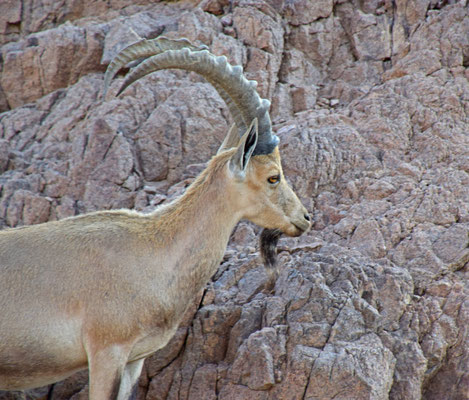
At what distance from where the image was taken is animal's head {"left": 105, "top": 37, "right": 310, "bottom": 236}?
6367 millimetres

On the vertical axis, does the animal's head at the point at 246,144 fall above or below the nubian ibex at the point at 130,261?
above

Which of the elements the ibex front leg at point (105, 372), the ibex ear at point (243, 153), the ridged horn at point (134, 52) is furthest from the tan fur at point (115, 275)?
the ridged horn at point (134, 52)

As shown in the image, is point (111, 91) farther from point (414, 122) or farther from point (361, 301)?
point (361, 301)

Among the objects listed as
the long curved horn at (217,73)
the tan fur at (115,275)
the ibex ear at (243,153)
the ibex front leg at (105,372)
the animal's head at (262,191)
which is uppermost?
the long curved horn at (217,73)

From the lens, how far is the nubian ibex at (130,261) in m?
5.85

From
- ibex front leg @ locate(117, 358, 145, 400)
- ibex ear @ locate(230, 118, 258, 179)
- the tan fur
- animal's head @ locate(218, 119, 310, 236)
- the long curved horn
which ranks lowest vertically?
ibex front leg @ locate(117, 358, 145, 400)

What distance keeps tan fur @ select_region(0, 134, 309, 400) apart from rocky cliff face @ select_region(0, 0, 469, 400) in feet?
3.31

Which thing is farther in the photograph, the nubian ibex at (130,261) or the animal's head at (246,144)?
the animal's head at (246,144)

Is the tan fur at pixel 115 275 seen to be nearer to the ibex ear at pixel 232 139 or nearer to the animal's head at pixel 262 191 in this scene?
the animal's head at pixel 262 191

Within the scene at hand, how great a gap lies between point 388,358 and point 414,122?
4.24 meters

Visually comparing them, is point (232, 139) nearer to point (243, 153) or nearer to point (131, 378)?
point (243, 153)

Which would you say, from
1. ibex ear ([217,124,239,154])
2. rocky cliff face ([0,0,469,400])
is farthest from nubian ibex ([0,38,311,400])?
rocky cliff face ([0,0,469,400])

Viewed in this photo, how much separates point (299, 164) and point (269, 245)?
229 cm

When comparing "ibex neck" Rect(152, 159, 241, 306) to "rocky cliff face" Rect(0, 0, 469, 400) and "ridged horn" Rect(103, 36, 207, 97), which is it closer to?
"rocky cliff face" Rect(0, 0, 469, 400)
